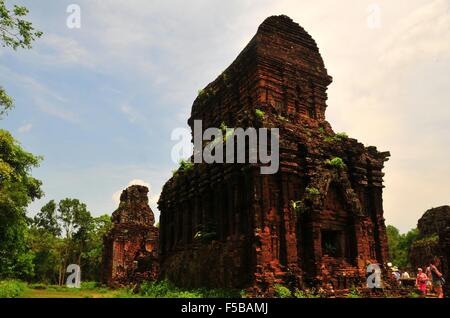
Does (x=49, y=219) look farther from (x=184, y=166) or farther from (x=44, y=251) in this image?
(x=184, y=166)

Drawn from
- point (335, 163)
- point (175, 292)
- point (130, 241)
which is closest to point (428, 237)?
point (130, 241)

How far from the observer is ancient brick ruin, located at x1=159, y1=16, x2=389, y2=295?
11.8m

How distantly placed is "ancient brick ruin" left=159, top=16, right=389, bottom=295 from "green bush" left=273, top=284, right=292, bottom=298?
0.18m

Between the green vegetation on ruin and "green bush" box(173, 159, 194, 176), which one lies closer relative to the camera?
the green vegetation on ruin

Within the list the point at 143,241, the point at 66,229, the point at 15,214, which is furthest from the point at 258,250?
the point at 66,229

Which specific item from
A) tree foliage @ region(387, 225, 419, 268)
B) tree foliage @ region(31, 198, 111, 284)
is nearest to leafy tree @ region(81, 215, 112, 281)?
tree foliage @ region(31, 198, 111, 284)

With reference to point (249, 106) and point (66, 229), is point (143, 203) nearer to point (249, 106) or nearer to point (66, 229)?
point (249, 106)

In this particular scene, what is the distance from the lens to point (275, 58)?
55.1ft

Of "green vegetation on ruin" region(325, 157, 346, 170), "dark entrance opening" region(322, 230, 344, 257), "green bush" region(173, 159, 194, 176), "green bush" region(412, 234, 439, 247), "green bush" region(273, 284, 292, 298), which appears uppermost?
"green bush" region(173, 159, 194, 176)

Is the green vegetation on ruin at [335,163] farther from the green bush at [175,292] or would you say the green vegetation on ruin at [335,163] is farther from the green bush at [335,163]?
the green bush at [175,292]

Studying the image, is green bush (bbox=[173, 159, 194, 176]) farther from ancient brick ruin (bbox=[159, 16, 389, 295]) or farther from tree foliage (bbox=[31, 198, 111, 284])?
tree foliage (bbox=[31, 198, 111, 284])

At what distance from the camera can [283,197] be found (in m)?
12.2

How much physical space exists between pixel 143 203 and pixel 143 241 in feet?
10.1

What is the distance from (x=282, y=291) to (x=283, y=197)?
2.88 meters
